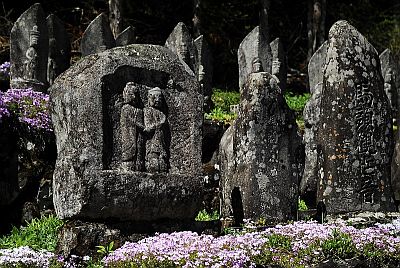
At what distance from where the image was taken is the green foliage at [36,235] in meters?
8.55

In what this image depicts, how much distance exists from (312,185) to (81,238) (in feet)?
16.8

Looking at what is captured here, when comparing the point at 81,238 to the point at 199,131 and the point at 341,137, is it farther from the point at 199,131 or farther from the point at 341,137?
the point at 341,137

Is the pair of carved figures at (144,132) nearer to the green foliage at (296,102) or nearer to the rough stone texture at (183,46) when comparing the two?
the rough stone texture at (183,46)

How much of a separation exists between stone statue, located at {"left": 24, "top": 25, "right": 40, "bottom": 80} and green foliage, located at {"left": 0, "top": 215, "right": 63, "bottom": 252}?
5.92 metres

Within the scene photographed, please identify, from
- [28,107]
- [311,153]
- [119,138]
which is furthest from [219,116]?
[119,138]

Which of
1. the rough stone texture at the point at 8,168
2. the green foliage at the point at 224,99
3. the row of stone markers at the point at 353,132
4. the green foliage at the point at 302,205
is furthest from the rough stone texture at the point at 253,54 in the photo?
the rough stone texture at the point at 8,168

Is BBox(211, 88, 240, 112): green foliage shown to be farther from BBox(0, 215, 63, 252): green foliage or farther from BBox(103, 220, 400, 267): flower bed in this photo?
BBox(103, 220, 400, 267): flower bed

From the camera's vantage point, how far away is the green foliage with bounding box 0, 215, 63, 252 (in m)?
8.55

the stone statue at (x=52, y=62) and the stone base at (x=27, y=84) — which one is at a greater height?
the stone statue at (x=52, y=62)

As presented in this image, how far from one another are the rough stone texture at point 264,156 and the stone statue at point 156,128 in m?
1.32

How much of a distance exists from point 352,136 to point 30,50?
25.5 feet

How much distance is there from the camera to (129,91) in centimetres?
821

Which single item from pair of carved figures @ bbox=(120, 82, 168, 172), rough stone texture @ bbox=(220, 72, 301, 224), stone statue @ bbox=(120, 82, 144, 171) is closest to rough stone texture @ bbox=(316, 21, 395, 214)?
rough stone texture @ bbox=(220, 72, 301, 224)

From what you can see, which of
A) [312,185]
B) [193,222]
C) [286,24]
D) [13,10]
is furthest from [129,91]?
[286,24]
